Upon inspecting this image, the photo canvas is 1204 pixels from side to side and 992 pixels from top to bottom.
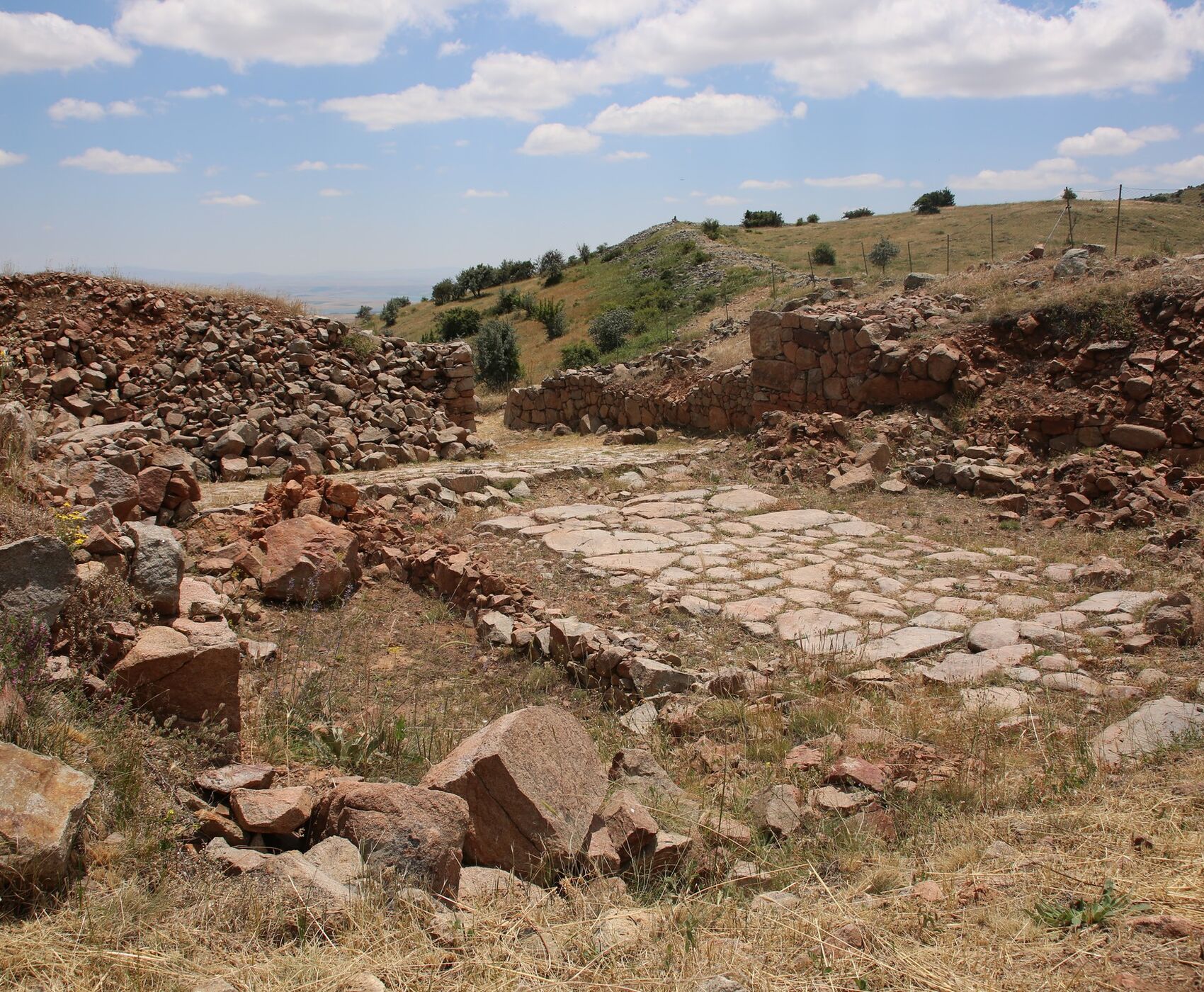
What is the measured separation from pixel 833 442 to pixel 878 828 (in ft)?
23.3

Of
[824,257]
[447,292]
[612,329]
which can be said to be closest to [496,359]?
[612,329]

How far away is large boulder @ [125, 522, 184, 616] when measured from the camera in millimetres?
3932

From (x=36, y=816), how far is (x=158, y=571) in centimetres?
194

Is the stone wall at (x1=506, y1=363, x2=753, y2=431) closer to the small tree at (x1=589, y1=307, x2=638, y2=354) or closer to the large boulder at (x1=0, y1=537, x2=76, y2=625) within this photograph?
the large boulder at (x1=0, y1=537, x2=76, y2=625)

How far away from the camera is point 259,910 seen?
89.7 inches

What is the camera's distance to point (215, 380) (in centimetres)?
1012

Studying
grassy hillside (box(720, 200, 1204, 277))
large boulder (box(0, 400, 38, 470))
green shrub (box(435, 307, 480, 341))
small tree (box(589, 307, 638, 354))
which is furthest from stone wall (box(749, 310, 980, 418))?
green shrub (box(435, 307, 480, 341))

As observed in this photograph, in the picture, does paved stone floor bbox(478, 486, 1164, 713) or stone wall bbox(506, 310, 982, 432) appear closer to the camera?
paved stone floor bbox(478, 486, 1164, 713)

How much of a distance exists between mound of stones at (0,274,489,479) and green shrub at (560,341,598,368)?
11424 mm

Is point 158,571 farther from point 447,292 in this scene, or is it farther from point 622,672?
point 447,292

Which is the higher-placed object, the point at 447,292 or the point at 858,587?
the point at 447,292

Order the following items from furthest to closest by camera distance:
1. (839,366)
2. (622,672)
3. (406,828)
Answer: (839,366)
(622,672)
(406,828)

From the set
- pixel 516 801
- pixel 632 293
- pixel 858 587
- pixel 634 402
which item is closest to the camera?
pixel 516 801

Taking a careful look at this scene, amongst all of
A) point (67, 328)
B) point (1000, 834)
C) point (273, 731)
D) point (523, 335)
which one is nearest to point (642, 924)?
point (1000, 834)
